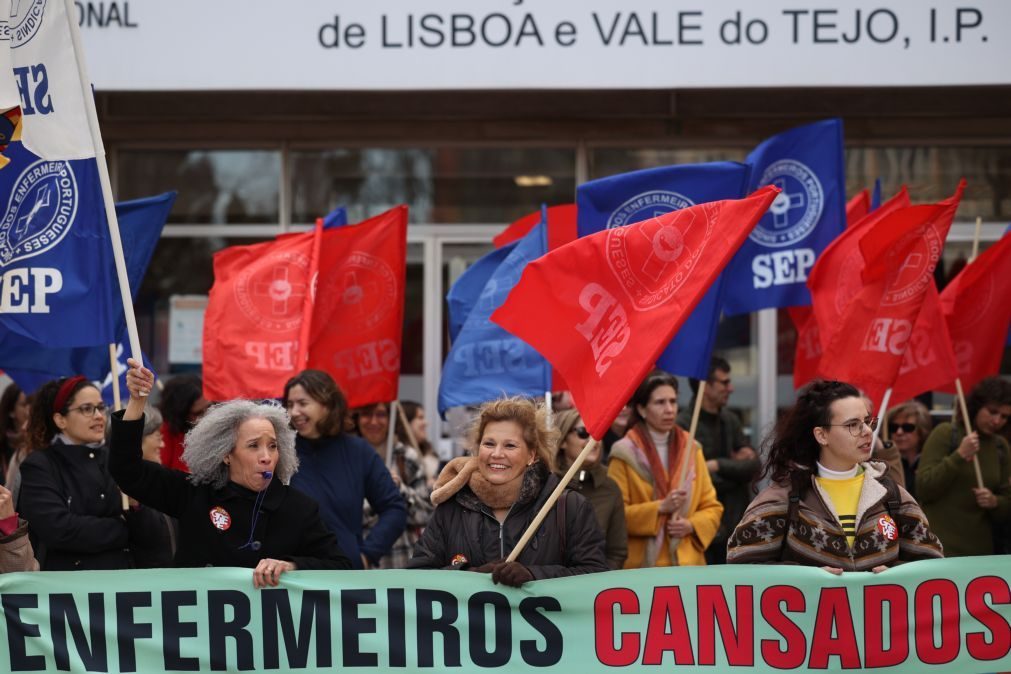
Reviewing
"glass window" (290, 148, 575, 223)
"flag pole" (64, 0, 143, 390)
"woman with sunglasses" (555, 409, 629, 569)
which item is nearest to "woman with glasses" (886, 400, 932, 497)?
"woman with sunglasses" (555, 409, 629, 569)

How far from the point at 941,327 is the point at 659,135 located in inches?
158

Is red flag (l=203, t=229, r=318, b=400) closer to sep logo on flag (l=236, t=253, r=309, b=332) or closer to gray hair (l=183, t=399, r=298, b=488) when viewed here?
sep logo on flag (l=236, t=253, r=309, b=332)

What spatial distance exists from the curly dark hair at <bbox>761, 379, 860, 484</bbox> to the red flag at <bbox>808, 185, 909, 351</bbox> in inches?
90.5

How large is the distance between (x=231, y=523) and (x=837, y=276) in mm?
3987

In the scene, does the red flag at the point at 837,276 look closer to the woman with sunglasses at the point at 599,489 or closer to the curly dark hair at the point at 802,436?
the woman with sunglasses at the point at 599,489

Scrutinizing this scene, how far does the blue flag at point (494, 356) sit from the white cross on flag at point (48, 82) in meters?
2.86

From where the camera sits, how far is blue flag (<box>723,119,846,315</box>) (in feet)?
27.2

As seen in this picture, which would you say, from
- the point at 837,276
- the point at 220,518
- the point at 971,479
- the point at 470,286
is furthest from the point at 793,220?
the point at 220,518

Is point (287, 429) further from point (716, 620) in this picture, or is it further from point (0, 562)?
point (716, 620)

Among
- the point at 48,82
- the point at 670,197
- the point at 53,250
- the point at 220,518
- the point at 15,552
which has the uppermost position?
the point at 48,82

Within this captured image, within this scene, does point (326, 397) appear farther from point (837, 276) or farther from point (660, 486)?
point (837, 276)

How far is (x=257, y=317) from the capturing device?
8430mm

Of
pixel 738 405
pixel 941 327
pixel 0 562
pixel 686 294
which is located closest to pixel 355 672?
pixel 0 562

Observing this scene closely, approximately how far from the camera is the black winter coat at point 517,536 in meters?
5.23
